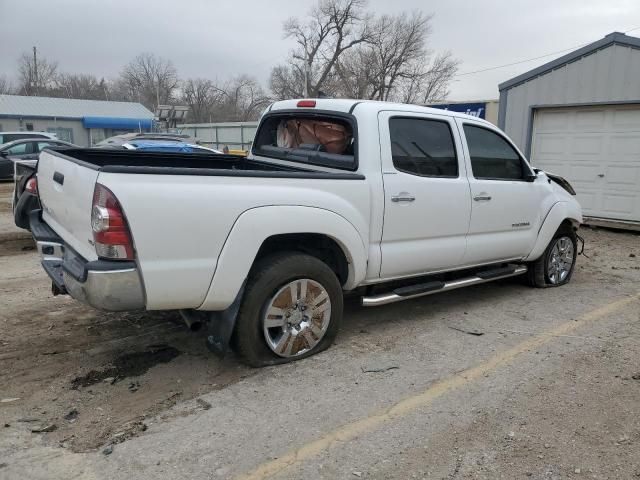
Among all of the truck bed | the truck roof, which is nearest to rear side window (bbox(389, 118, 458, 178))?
the truck roof

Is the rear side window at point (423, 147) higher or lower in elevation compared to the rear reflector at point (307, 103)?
lower

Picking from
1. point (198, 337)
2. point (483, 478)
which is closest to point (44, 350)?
point (198, 337)

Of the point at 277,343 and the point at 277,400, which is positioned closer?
the point at 277,400

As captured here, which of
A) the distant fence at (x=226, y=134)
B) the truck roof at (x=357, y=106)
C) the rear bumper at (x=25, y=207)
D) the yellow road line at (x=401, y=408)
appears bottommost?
the yellow road line at (x=401, y=408)

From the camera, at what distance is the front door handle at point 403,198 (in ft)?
14.4

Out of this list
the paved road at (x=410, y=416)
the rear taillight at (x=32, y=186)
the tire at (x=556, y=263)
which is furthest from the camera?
the tire at (x=556, y=263)

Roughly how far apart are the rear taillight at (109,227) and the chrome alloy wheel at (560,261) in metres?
5.09

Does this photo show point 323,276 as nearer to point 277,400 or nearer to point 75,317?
point 277,400

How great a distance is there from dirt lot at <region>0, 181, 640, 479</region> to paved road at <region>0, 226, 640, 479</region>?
0.01 meters

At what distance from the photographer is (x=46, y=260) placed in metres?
3.93

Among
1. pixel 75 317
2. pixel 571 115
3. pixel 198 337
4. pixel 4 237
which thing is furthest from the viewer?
pixel 571 115

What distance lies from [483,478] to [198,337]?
2658 millimetres

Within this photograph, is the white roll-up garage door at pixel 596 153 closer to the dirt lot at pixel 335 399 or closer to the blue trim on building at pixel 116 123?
the dirt lot at pixel 335 399

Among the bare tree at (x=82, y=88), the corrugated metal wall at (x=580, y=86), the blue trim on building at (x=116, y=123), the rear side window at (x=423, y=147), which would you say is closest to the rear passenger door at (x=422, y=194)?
the rear side window at (x=423, y=147)
